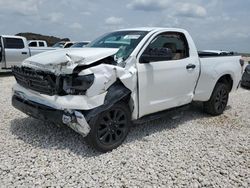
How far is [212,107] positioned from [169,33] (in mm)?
2111

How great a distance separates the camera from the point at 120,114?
438 cm

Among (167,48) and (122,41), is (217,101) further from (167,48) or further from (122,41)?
(122,41)

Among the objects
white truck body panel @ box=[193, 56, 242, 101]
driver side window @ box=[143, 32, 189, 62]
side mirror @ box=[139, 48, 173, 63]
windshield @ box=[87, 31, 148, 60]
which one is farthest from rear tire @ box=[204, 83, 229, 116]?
windshield @ box=[87, 31, 148, 60]

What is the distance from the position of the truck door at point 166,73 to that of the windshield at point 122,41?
0.21m

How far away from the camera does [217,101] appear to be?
657cm

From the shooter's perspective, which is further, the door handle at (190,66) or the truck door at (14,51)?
the truck door at (14,51)

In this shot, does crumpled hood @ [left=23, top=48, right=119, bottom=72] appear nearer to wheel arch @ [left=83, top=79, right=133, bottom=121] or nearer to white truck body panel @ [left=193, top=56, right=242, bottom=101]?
wheel arch @ [left=83, top=79, right=133, bottom=121]

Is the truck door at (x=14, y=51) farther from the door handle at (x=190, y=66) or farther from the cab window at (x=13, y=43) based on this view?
the door handle at (x=190, y=66)

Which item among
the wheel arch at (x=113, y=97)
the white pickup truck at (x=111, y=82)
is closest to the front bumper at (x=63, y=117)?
the white pickup truck at (x=111, y=82)

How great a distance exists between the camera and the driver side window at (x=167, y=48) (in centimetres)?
470

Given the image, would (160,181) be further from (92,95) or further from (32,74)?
(32,74)

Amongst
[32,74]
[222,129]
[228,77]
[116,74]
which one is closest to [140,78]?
[116,74]

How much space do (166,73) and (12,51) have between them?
10.5 meters

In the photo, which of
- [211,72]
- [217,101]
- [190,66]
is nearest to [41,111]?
[190,66]
